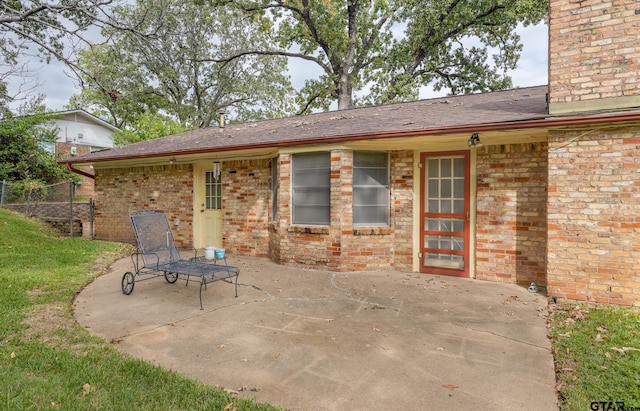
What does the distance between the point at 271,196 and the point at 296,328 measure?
4798 millimetres

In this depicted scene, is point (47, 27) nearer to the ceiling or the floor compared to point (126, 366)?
nearer to the ceiling

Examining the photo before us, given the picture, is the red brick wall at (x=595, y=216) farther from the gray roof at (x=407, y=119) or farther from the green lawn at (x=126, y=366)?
the gray roof at (x=407, y=119)

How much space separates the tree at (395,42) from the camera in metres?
18.2

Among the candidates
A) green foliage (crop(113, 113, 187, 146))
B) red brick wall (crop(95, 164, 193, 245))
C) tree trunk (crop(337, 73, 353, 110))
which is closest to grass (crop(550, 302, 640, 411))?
red brick wall (crop(95, 164, 193, 245))

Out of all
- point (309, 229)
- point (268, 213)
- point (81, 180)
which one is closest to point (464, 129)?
point (309, 229)

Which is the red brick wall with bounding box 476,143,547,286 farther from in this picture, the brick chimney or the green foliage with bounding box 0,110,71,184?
the green foliage with bounding box 0,110,71,184

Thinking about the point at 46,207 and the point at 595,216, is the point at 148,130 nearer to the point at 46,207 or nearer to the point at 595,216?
the point at 46,207

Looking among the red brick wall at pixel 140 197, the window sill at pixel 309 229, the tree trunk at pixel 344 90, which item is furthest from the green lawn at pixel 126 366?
the tree trunk at pixel 344 90

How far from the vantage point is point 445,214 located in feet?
22.5

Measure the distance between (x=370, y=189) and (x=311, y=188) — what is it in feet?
4.00

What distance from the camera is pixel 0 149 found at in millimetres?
16891

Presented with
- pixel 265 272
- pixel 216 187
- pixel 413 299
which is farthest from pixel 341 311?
pixel 216 187

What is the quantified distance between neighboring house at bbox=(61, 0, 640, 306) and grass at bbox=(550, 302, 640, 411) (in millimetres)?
713

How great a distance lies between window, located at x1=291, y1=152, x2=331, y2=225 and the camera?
7.36 metres
